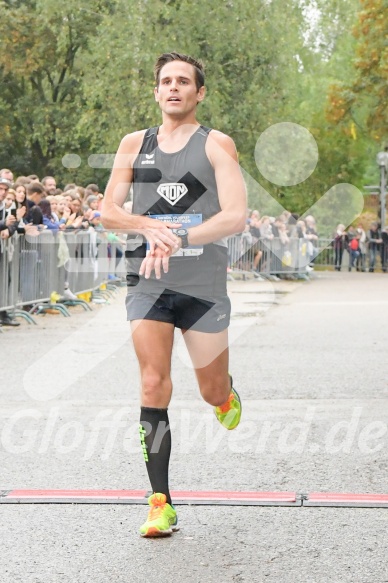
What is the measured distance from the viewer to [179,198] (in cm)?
543

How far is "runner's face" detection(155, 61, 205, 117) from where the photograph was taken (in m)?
5.50

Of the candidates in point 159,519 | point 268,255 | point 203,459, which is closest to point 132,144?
point 159,519

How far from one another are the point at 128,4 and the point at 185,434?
107ft

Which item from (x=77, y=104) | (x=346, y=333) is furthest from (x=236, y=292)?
(x=77, y=104)

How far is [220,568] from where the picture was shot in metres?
4.63

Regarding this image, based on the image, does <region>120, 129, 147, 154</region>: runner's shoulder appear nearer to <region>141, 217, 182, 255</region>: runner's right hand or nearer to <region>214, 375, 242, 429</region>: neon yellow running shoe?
<region>141, 217, 182, 255</region>: runner's right hand

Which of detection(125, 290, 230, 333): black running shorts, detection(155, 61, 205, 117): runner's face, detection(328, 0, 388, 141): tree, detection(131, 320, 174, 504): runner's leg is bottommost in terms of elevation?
detection(131, 320, 174, 504): runner's leg

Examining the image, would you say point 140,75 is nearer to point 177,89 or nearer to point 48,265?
point 48,265

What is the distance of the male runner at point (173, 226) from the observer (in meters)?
5.39

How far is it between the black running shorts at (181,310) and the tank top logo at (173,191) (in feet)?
1.30

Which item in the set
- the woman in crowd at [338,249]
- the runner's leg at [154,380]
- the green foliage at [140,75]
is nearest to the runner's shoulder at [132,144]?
the runner's leg at [154,380]

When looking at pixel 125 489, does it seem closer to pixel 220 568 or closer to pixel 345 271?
pixel 220 568

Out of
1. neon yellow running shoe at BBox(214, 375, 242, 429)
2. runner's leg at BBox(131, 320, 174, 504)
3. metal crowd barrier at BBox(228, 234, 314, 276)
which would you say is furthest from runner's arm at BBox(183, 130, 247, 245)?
metal crowd barrier at BBox(228, 234, 314, 276)

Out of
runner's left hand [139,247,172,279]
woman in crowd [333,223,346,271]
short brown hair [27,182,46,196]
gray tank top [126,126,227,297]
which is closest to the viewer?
runner's left hand [139,247,172,279]
